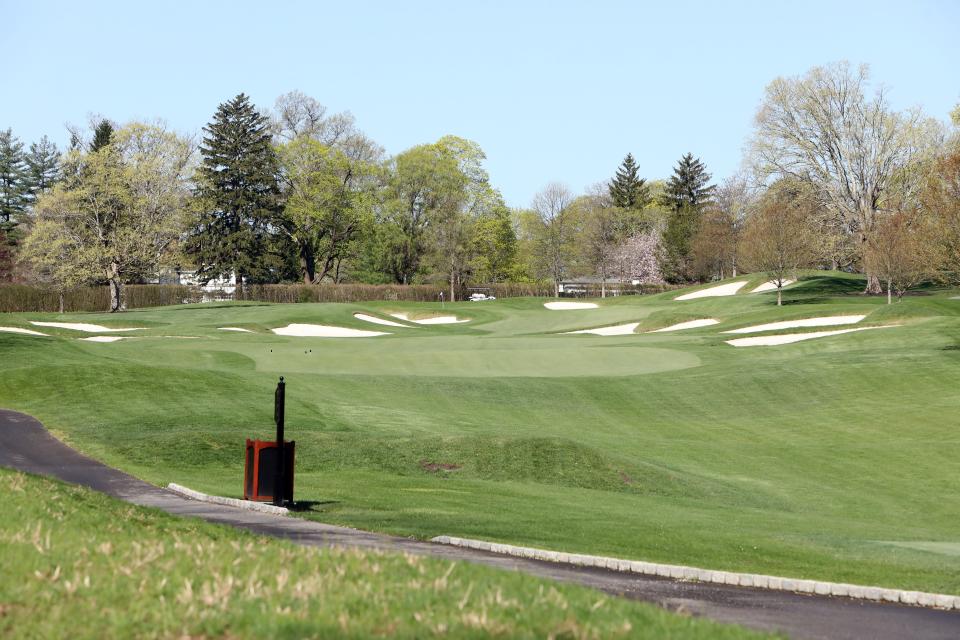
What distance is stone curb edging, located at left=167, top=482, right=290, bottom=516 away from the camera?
16125mm

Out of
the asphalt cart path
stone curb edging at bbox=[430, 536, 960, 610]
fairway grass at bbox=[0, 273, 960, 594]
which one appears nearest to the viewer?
the asphalt cart path


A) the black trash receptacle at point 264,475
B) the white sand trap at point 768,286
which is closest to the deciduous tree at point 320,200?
the white sand trap at point 768,286

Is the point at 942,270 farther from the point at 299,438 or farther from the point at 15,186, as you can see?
the point at 15,186

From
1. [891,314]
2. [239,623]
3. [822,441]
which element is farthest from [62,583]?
[891,314]

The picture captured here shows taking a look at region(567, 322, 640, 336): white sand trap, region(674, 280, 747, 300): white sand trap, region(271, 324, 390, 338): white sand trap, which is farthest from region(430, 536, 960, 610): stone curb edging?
region(674, 280, 747, 300): white sand trap

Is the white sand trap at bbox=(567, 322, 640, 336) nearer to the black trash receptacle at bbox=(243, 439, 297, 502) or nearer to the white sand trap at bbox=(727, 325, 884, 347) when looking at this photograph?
the white sand trap at bbox=(727, 325, 884, 347)

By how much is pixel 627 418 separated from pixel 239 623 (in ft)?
93.7

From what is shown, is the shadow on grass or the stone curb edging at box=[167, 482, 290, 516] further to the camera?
the shadow on grass

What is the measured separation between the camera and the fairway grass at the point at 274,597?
6.46m

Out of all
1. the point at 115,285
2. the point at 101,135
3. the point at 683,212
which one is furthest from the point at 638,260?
the point at 115,285

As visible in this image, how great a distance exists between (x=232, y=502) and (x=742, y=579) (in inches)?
340

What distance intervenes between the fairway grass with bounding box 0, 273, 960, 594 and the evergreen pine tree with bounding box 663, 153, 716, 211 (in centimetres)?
10328

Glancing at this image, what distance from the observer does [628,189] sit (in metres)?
167

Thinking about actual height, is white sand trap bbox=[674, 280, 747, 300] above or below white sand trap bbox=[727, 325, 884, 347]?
above
